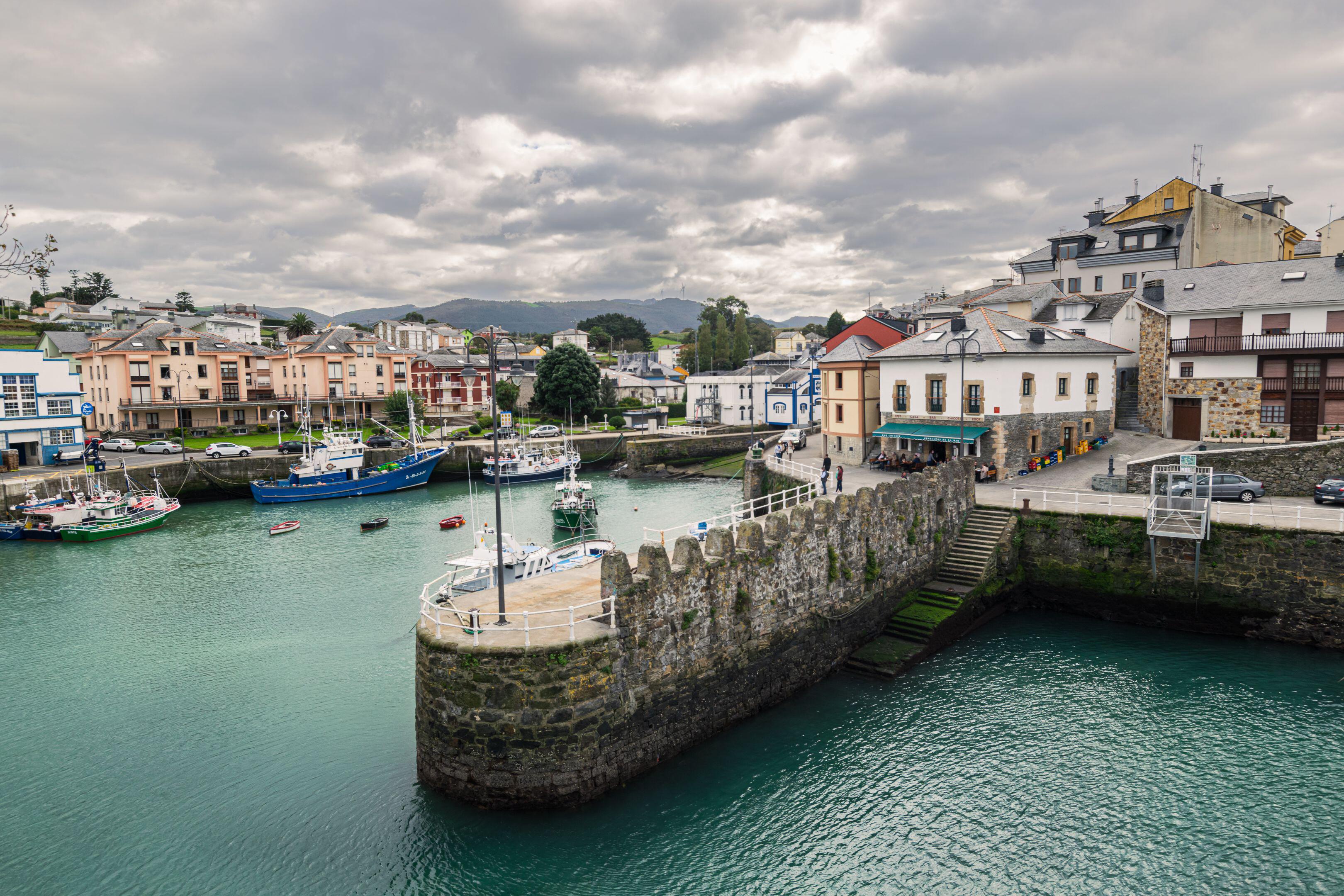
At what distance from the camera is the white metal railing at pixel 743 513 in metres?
20.6

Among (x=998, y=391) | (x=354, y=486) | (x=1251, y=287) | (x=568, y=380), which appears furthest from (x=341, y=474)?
(x=1251, y=287)

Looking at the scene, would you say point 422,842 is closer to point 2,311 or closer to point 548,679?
point 548,679

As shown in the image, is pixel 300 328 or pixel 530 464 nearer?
pixel 530 464

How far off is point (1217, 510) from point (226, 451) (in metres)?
68.3

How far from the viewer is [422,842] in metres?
14.6

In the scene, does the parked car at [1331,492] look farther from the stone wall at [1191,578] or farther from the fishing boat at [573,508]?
the fishing boat at [573,508]

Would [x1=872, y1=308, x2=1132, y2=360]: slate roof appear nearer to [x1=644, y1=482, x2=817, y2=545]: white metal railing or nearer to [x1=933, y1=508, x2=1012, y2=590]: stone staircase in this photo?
[x1=933, y1=508, x2=1012, y2=590]: stone staircase

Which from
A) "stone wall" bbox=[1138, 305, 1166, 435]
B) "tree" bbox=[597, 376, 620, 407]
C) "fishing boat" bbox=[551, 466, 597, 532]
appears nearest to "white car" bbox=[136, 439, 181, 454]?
"fishing boat" bbox=[551, 466, 597, 532]

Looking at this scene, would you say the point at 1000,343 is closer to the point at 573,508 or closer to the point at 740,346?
the point at 573,508

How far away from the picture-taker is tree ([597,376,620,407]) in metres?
94.6

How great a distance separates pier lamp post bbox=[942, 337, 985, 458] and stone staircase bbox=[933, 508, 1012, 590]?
4.11 m

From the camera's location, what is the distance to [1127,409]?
145 ft

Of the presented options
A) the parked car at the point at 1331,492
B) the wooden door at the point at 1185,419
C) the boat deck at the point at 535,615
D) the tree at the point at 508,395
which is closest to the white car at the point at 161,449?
the tree at the point at 508,395

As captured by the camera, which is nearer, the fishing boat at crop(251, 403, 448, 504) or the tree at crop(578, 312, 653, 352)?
the fishing boat at crop(251, 403, 448, 504)
